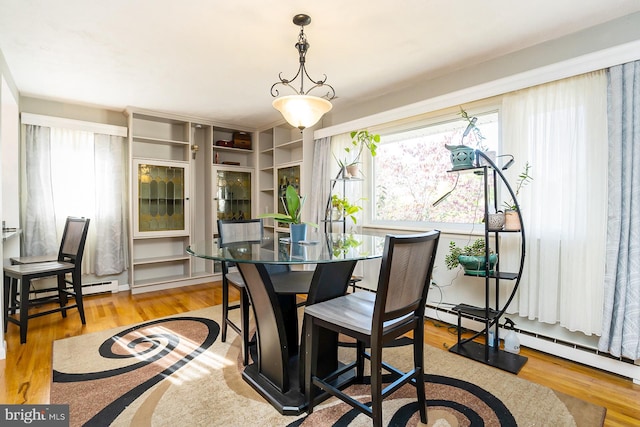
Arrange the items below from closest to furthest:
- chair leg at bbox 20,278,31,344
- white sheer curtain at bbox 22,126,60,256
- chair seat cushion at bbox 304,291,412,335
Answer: chair seat cushion at bbox 304,291,412,335
chair leg at bbox 20,278,31,344
white sheer curtain at bbox 22,126,60,256

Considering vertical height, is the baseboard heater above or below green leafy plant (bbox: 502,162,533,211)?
below

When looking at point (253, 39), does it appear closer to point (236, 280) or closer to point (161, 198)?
point (236, 280)

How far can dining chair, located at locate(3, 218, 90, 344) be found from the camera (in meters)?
2.53

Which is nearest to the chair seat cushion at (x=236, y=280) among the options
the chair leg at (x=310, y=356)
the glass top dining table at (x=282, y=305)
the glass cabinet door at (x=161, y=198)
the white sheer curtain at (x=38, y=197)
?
the glass top dining table at (x=282, y=305)

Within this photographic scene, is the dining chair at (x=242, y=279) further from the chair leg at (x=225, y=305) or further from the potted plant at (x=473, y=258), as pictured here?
the potted plant at (x=473, y=258)

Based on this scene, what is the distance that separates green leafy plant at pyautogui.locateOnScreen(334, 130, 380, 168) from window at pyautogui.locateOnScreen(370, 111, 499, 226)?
219mm

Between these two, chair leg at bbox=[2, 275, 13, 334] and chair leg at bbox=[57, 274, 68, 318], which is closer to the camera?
chair leg at bbox=[2, 275, 13, 334]

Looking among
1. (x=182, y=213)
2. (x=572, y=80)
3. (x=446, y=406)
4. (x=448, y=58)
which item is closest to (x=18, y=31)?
(x=182, y=213)

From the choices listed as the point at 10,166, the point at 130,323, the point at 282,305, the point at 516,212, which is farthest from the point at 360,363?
the point at 10,166

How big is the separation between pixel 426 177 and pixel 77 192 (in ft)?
12.9

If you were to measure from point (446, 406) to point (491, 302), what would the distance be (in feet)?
3.92

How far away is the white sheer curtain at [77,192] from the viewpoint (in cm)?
348

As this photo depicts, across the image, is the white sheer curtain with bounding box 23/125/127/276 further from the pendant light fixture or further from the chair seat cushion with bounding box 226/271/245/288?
the pendant light fixture

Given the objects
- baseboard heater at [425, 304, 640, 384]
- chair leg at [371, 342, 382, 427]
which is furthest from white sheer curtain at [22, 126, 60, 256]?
baseboard heater at [425, 304, 640, 384]
